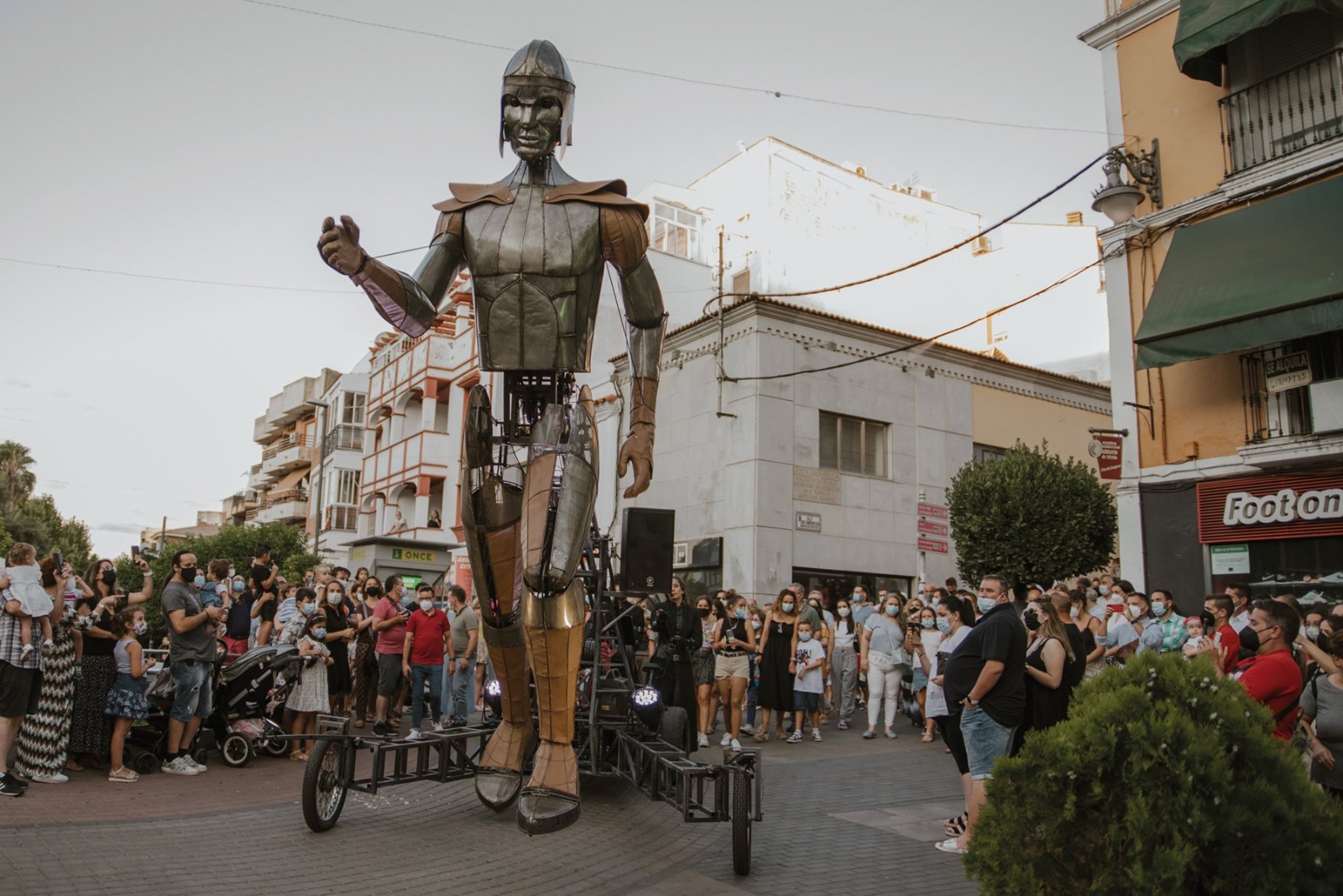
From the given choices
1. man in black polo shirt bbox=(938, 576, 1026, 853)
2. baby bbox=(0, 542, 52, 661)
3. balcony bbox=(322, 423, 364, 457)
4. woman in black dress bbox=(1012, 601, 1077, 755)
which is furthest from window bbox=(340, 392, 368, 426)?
man in black polo shirt bbox=(938, 576, 1026, 853)

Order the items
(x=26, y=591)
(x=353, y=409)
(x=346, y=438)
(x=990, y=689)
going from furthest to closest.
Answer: (x=353, y=409)
(x=346, y=438)
(x=26, y=591)
(x=990, y=689)

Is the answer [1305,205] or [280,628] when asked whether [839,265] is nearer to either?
[1305,205]

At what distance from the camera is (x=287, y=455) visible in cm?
5528

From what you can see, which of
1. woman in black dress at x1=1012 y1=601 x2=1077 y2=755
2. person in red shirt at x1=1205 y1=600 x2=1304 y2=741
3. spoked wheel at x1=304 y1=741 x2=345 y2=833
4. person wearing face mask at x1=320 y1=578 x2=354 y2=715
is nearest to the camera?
spoked wheel at x1=304 y1=741 x2=345 y2=833

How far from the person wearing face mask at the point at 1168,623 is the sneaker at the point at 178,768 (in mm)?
8774

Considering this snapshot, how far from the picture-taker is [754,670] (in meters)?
13.7

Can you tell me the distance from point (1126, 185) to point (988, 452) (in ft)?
34.7

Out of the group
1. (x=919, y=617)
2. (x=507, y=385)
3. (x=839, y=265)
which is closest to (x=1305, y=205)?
(x=919, y=617)

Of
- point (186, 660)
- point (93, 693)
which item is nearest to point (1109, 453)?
point (186, 660)

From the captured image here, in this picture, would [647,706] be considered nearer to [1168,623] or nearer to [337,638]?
[337,638]

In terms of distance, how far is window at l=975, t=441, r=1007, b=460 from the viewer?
78.1 feet

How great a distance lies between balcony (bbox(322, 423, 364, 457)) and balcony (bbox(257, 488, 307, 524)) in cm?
693

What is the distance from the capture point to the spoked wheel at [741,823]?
5402 millimetres

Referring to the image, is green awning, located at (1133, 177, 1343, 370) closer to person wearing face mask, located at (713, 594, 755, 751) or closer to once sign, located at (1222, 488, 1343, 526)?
once sign, located at (1222, 488, 1343, 526)
